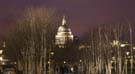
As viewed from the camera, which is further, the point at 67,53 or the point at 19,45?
the point at 67,53

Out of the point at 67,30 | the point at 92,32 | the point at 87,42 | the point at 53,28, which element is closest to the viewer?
the point at 53,28

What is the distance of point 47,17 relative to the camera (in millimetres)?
50562

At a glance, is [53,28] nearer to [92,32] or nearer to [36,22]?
[36,22]

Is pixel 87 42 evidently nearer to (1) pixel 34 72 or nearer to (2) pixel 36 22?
(2) pixel 36 22

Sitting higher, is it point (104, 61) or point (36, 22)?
point (36, 22)

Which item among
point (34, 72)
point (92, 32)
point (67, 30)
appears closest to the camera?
point (34, 72)

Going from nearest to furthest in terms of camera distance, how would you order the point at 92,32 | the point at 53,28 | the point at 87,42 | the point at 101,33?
the point at 53,28, the point at 101,33, the point at 92,32, the point at 87,42

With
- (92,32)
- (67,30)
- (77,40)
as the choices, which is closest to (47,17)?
(92,32)

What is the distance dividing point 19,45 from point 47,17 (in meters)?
6.09

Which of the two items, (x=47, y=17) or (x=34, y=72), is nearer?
(x=34, y=72)

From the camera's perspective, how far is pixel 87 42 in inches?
2901

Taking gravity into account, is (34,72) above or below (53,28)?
below

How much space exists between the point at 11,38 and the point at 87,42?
757 inches

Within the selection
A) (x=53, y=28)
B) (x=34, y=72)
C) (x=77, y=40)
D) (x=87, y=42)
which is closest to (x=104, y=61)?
(x=53, y=28)
